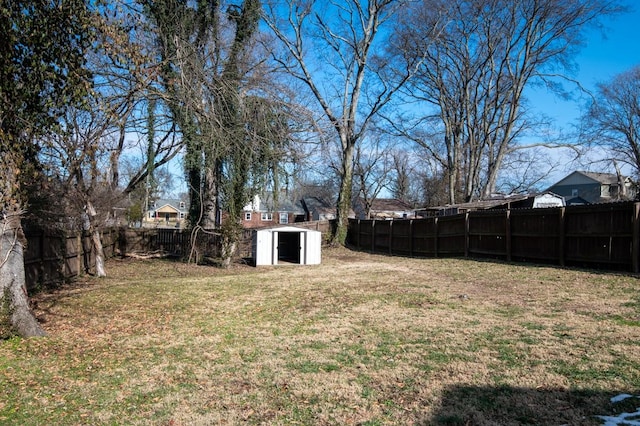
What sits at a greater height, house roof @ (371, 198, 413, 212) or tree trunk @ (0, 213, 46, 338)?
house roof @ (371, 198, 413, 212)

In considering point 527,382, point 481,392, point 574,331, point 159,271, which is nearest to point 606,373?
point 527,382

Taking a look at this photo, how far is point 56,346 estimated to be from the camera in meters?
6.25

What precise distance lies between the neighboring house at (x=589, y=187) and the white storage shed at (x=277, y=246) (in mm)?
35362

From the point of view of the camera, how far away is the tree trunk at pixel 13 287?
6262mm

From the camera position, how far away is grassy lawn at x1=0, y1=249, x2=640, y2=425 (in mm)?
4000

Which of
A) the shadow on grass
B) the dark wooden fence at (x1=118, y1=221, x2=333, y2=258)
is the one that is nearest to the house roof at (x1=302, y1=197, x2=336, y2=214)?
the dark wooden fence at (x1=118, y1=221, x2=333, y2=258)

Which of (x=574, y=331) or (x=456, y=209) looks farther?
(x=456, y=209)

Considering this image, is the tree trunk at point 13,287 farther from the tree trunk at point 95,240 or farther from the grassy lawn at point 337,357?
the tree trunk at point 95,240

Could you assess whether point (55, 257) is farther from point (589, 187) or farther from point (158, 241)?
point (589, 187)

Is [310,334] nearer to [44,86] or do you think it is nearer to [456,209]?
[44,86]

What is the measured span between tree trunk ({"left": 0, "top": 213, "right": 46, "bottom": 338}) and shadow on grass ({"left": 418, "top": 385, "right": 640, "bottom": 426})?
5.54 meters

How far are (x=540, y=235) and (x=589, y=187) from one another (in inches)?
1674

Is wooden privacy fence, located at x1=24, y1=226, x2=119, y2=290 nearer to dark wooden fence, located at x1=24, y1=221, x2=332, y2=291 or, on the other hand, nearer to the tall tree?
dark wooden fence, located at x1=24, y1=221, x2=332, y2=291

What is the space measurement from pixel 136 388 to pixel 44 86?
3.74 metres
